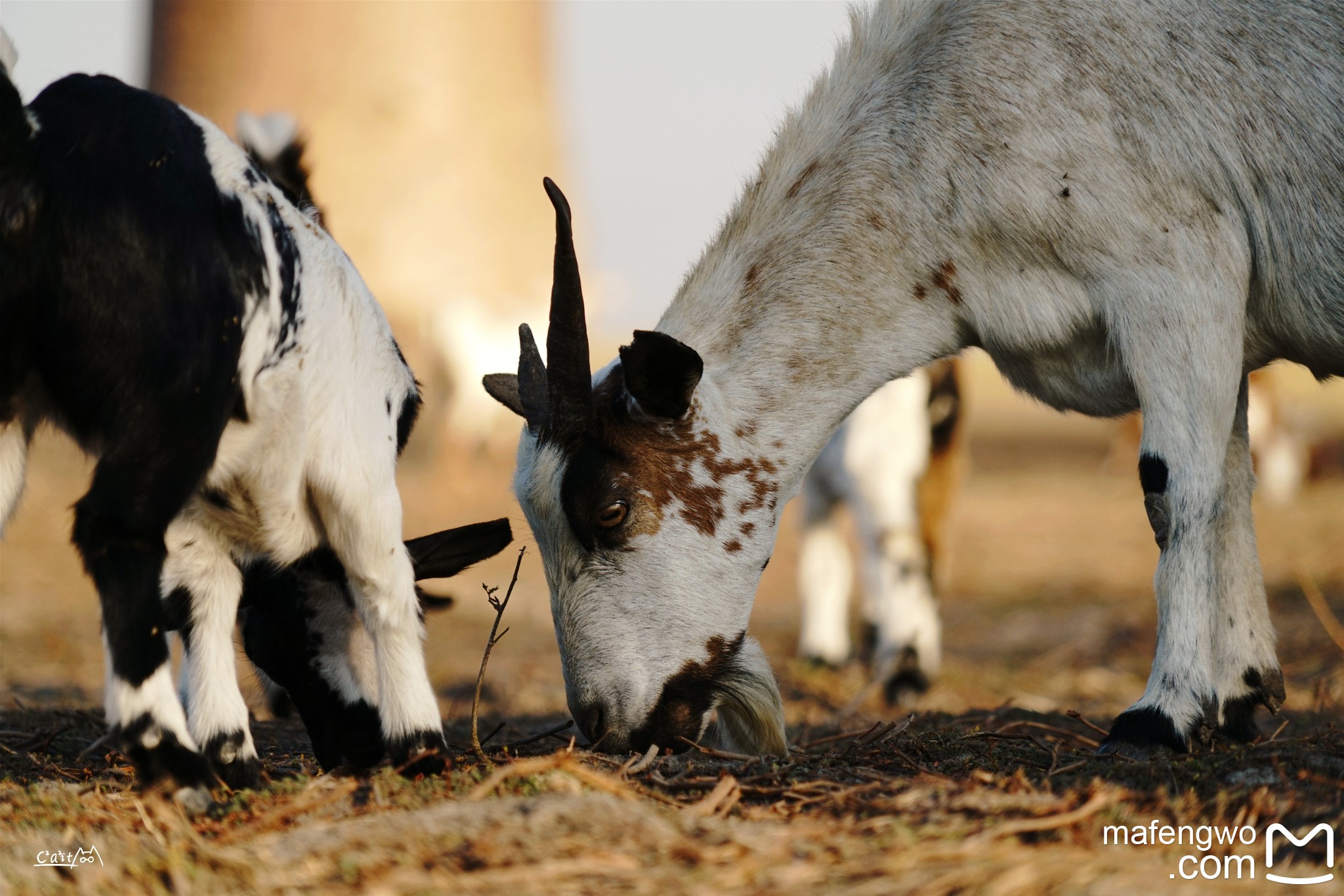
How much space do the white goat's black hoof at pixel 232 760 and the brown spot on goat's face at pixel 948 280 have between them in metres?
2.44

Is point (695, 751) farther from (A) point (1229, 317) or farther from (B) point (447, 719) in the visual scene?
(A) point (1229, 317)

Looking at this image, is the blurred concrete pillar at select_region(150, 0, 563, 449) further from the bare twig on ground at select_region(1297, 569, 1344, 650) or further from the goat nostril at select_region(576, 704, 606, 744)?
the goat nostril at select_region(576, 704, 606, 744)

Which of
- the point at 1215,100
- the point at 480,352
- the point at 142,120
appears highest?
the point at 480,352

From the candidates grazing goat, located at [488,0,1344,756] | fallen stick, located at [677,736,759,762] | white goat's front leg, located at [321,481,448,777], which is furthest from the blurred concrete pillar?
fallen stick, located at [677,736,759,762]

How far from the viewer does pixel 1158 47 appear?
3764 millimetres

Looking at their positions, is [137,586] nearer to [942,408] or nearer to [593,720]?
[593,720]

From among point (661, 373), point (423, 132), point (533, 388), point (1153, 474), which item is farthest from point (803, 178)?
point (423, 132)

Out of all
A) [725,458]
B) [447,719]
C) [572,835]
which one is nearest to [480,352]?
[447,719]

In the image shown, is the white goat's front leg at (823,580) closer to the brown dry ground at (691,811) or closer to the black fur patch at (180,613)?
the brown dry ground at (691,811)

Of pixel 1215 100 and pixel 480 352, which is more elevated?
pixel 480 352

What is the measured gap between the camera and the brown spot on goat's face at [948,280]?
3879 mm

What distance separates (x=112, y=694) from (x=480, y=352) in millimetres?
16110
